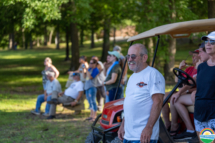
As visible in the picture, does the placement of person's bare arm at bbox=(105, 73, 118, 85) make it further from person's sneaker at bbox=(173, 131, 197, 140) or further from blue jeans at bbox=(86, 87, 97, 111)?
person's sneaker at bbox=(173, 131, 197, 140)

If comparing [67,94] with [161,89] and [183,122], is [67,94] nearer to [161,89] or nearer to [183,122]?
[183,122]

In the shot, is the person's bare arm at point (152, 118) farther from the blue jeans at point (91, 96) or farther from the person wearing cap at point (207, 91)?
the blue jeans at point (91, 96)

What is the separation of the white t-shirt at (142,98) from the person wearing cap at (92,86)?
197 inches

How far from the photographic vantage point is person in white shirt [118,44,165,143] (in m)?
3.17

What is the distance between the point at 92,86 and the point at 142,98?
5.16 meters

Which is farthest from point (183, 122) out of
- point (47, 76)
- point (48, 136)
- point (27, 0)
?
point (27, 0)

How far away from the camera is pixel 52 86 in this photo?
8.88 meters

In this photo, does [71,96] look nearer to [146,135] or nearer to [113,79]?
[113,79]

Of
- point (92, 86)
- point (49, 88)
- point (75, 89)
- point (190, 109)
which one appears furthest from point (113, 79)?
point (190, 109)

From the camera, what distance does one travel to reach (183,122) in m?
4.84

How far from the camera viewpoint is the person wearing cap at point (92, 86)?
824cm

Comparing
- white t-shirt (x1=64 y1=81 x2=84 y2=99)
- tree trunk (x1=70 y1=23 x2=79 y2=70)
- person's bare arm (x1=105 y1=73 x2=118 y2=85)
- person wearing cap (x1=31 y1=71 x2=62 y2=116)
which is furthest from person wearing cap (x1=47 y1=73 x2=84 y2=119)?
tree trunk (x1=70 y1=23 x2=79 y2=70)

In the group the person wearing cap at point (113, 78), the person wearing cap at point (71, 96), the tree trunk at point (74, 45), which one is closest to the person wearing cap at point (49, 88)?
the person wearing cap at point (71, 96)

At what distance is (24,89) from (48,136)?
8.66 meters
